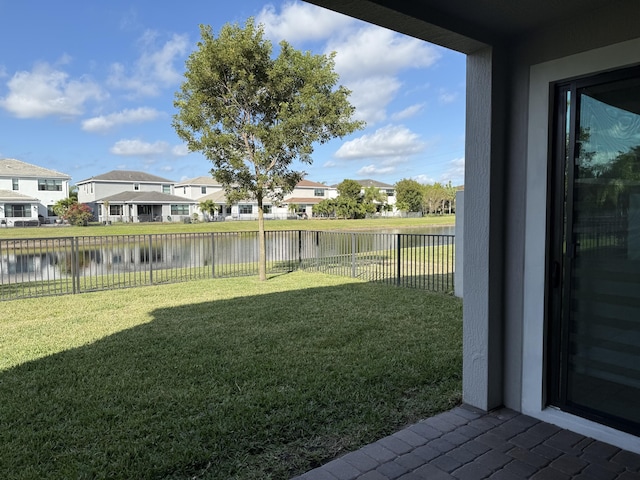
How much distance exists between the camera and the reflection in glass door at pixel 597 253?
2.34 metres

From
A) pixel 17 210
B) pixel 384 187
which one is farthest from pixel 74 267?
pixel 384 187

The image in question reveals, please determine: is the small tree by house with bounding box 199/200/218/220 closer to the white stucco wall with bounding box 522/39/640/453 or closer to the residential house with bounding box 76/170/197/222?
the residential house with bounding box 76/170/197/222

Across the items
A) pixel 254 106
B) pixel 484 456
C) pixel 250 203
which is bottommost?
pixel 484 456

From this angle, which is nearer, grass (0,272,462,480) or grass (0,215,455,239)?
grass (0,272,462,480)

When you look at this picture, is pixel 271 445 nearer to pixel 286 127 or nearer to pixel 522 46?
pixel 522 46

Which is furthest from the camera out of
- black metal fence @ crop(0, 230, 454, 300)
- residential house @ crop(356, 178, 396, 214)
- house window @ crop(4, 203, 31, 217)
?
residential house @ crop(356, 178, 396, 214)

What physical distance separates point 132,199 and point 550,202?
144 feet

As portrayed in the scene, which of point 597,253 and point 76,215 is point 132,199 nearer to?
point 76,215

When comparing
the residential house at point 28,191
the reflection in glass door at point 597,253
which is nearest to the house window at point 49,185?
the residential house at point 28,191

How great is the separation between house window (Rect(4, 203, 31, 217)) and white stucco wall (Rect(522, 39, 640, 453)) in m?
41.5

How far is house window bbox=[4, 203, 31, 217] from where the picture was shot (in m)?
33.8

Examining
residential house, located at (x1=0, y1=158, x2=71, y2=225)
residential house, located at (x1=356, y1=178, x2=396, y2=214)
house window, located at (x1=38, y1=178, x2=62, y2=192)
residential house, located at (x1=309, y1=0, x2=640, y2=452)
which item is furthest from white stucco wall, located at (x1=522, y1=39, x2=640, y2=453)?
residential house, located at (x1=356, y1=178, x2=396, y2=214)

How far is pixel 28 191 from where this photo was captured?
3728 centimetres

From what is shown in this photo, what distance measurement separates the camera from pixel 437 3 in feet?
7.45
